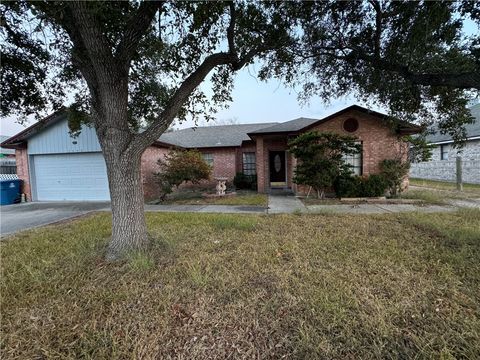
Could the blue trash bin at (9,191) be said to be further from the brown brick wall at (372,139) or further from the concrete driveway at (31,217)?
the brown brick wall at (372,139)

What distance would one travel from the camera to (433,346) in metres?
1.92

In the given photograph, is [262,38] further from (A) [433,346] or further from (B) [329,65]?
(A) [433,346]

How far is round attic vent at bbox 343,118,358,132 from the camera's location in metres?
10.0

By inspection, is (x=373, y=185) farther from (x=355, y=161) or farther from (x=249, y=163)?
(x=249, y=163)

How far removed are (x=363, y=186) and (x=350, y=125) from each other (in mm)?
2801

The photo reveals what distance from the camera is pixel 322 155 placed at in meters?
9.34

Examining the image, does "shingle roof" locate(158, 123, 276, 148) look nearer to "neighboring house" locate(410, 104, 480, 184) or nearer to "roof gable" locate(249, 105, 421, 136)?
"roof gable" locate(249, 105, 421, 136)

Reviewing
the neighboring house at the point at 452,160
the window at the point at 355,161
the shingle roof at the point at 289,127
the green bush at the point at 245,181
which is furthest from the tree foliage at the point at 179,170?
the neighboring house at the point at 452,160

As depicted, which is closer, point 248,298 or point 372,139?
point 248,298

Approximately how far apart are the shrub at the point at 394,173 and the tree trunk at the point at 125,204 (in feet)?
31.5

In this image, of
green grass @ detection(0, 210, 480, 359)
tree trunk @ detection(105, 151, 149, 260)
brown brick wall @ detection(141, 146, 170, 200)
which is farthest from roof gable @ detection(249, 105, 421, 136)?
tree trunk @ detection(105, 151, 149, 260)

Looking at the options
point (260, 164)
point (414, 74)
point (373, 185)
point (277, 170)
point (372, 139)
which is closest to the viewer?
point (414, 74)

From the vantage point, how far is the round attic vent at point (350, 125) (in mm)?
10022

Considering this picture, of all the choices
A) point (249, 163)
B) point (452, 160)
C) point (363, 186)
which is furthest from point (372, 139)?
point (452, 160)
